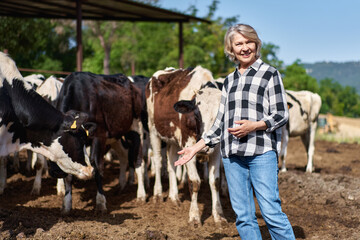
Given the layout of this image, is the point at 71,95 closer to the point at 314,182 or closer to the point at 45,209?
the point at 45,209

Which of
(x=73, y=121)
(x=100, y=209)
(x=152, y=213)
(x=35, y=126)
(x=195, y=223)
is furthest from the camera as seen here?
(x=152, y=213)

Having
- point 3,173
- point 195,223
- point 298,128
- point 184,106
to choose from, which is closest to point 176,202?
point 195,223

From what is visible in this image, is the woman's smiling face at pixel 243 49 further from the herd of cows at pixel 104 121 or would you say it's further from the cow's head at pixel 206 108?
the cow's head at pixel 206 108

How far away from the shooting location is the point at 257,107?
329 centimetres

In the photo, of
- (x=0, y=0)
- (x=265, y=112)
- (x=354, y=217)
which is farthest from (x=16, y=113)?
(x=0, y=0)

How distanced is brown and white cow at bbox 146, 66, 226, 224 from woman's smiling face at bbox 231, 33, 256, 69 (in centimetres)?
190

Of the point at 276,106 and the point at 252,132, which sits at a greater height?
the point at 276,106

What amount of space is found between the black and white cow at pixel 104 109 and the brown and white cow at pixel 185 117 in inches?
14.7

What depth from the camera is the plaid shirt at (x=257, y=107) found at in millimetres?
3205

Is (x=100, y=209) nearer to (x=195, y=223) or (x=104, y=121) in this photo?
(x=104, y=121)

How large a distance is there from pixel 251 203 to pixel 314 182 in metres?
4.79

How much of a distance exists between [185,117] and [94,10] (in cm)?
883

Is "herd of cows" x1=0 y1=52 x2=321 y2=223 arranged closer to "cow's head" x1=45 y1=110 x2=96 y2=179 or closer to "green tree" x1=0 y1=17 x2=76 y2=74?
"cow's head" x1=45 y1=110 x2=96 y2=179

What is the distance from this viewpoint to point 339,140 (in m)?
18.9
